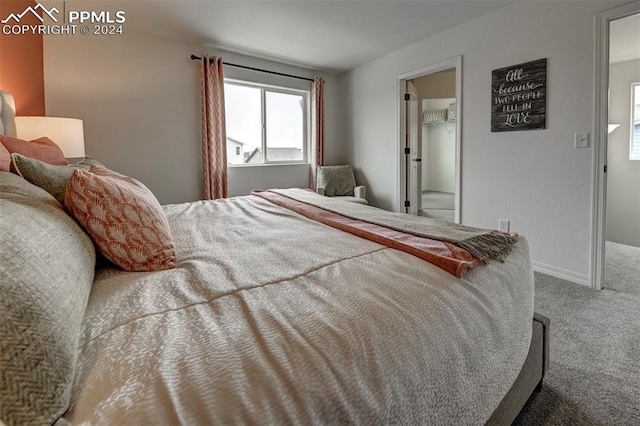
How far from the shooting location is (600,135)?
2.47 m

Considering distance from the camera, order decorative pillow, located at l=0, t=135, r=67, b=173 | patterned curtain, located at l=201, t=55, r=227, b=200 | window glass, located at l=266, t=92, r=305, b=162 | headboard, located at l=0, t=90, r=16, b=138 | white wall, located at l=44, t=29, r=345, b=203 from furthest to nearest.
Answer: window glass, located at l=266, t=92, r=305, b=162 → patterned curtain, located at l=201, t=55, r=227, b=200 → white wall, located at l=44, t=29, r=345, b=203 → headboard, located at l=0, t=90, r=16, b=138 → decorative pillow, located at l=0, t=135, r=67, b=173

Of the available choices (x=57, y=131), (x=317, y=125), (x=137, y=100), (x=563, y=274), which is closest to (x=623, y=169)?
(x=563, y=274)

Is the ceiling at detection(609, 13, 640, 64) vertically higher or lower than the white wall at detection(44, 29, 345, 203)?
higher

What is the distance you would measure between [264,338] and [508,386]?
870mm

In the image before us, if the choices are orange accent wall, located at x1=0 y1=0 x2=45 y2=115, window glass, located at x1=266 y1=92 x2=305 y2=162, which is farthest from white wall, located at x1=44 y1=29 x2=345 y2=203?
Answer: window glass, located at x1=266 y1=92 x2=305 y2=162

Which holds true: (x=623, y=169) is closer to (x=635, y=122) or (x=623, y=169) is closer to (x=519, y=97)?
(x=635, y=122)

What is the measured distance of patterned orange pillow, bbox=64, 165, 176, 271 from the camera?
3.28 ft

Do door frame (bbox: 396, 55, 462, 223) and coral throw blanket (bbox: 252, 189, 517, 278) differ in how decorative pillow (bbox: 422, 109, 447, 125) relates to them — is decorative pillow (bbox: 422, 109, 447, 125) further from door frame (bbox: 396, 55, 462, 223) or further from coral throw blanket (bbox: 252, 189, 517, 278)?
coral throw blanket (bbox: 252, 189, 517, 278)

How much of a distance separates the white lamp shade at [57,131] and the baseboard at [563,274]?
12.7 feet

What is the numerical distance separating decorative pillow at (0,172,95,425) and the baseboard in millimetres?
3024

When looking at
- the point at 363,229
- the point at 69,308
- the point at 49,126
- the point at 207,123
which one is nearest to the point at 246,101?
the point at 207,123

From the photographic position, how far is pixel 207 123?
3840mm

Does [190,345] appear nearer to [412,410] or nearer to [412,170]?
[412,410]

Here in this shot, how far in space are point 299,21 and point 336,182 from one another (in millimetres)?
2199
